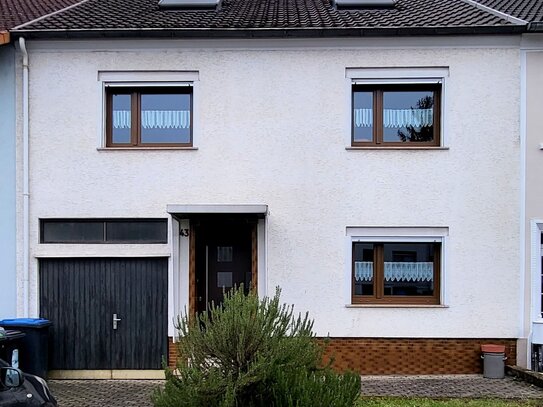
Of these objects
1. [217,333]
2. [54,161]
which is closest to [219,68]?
[54,161]

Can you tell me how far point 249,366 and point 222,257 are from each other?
5472 mm

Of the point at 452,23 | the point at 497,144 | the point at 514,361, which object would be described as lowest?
the point at 514,361

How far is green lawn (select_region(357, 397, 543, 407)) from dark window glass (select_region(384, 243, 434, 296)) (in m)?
2.34

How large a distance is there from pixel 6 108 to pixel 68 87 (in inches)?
47.7

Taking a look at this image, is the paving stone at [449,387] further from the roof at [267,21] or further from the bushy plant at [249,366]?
the roof at [267,21]

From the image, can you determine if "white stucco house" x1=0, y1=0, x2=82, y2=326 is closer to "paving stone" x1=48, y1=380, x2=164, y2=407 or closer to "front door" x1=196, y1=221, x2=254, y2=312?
"paving stone" x1=48, y1=380, x2=164, y2=407

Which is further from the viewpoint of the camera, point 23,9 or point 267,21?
point 23,9

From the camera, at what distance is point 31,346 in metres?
9.46

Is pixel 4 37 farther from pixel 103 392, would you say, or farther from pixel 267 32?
pixel 103 392

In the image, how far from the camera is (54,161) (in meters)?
10.5

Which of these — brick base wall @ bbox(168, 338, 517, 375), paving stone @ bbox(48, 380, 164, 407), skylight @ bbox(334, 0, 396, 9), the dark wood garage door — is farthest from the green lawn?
skylight @ bbox(334, 0, 396, 9)

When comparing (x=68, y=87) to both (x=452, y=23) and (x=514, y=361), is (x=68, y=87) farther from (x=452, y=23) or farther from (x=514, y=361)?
(x=514, y=361)

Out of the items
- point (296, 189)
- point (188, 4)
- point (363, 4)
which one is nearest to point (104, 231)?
point (296, 189)

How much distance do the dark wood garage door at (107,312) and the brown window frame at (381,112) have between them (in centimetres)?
443
